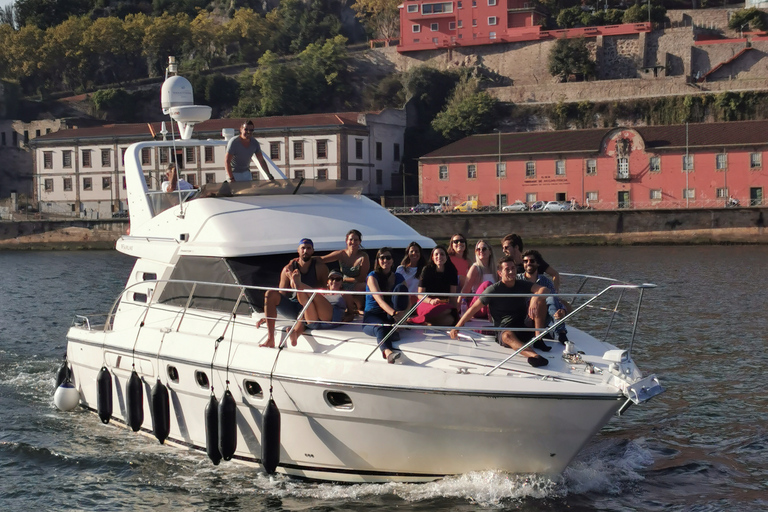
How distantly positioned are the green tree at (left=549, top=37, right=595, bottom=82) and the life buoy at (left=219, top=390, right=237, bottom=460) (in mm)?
72116

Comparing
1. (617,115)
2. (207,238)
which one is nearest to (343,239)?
(207,238)

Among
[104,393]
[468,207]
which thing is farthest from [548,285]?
[468,207]

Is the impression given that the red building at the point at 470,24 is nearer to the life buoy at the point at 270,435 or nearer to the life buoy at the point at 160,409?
the life buoy at the point at 160,409

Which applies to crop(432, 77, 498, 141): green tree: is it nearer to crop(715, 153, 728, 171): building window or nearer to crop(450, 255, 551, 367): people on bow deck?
crop(715, 153, 728, 171): building window

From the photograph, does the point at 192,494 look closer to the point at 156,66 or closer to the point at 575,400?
the point at 575,400

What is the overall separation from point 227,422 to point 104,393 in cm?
268

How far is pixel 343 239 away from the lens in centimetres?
1184

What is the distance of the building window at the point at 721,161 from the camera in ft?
186

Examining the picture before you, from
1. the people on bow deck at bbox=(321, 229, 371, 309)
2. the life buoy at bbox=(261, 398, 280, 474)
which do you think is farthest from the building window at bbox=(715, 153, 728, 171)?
the life buoy at bbox=(261, 398, 280, 474)

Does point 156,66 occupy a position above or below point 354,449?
above

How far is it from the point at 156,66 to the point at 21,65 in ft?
40.3

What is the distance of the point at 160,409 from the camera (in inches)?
441

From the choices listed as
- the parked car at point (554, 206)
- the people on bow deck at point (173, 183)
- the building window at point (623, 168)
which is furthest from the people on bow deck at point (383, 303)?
the building window at point (623, 168)

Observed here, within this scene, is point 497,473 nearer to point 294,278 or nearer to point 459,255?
point 459,255
